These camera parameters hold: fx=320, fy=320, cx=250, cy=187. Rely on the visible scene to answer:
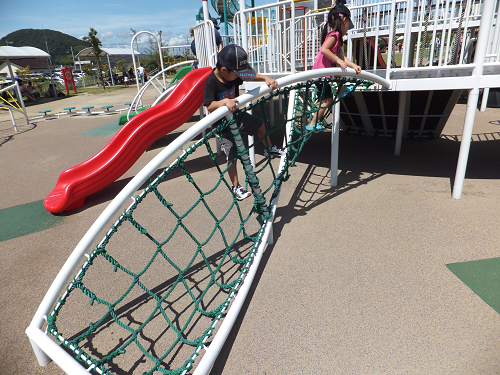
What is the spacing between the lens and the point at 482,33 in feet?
10.4

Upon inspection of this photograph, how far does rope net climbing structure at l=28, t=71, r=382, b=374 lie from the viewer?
5.46 ft

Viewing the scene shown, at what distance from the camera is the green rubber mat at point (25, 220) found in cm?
355

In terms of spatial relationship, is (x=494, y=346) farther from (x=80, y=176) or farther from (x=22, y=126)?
(x=22, y=126)

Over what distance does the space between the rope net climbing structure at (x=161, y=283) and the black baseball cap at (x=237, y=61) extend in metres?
0.23

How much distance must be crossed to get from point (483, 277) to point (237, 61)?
2.40 m

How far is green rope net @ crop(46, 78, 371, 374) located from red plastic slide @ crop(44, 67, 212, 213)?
0.78m

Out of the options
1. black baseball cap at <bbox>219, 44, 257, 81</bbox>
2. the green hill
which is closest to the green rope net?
black baseball cap at <bbox>219, 44, 257, 81</bbox>

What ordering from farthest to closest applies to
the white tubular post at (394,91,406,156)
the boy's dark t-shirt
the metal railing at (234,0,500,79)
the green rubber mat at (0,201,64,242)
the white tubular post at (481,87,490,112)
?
the white tubular post at (481,87,490,112) < the white tubular post at (394,91,406,156) < the green rubber mat at (0,201,64,242) < the metal railing at (234,0,500,79) < the boy's dark t-shirt

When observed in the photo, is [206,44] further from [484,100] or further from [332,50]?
[484,100]

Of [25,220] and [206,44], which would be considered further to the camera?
[206,44]

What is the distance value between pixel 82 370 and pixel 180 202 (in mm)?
2800

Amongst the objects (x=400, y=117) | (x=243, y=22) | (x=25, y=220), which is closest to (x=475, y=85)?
(x=400, y=117)

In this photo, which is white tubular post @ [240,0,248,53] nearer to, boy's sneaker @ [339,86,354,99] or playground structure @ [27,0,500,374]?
playground structure @ [27,0,500,374]

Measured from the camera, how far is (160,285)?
2.50 metres
